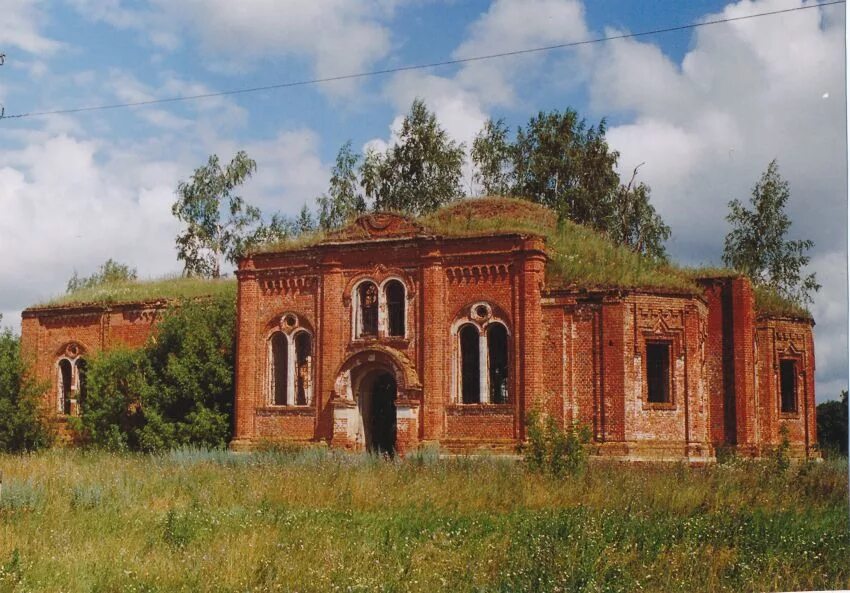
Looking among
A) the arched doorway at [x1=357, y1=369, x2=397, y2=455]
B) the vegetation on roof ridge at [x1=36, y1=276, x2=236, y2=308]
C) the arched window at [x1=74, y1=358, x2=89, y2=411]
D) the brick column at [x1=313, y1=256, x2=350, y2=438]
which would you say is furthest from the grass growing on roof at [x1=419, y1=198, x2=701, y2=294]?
the arched window at [x1=74, y1=358, x2=89, y2=411]

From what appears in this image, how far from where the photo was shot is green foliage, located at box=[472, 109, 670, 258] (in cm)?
4103

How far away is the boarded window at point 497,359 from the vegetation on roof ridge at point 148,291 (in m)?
8.46

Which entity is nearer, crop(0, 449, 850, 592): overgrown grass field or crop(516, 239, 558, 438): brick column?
crop(0, 449, 850, 592): overgrown grass field

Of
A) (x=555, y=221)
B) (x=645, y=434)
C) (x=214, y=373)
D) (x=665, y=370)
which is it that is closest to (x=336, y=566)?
(x=645, y=434)

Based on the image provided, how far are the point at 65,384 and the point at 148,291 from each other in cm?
385

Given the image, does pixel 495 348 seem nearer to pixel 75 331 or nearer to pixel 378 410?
pixel 378 410

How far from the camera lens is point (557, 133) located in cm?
4238

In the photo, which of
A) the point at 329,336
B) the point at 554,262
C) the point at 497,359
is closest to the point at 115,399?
the point at 329,336

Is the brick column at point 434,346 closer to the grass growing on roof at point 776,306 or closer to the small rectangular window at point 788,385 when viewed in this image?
the grass growing on roof at point 776,306

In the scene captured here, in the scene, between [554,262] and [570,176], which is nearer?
[554,262]

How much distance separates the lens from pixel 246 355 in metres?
24.1

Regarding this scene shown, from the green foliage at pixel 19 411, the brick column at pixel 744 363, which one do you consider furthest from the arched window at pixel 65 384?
the brick column at pixel 744 363

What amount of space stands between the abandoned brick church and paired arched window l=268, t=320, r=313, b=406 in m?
0.04

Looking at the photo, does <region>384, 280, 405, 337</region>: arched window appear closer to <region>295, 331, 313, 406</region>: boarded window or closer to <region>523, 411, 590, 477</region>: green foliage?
<region>295, 331, 313, 406</region>: boarded window
